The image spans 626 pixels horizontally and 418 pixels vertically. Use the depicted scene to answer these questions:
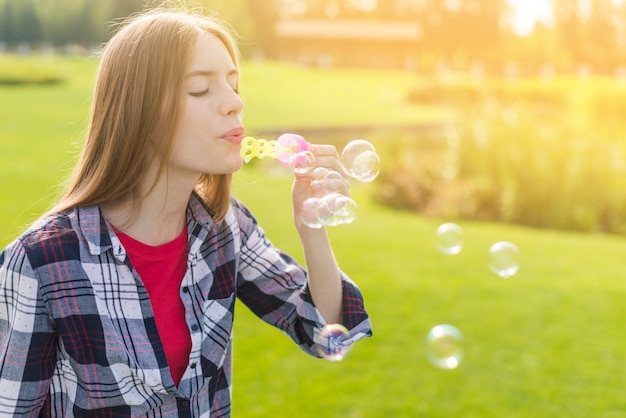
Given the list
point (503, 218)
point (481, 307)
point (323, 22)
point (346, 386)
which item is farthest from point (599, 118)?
point (323, 22)

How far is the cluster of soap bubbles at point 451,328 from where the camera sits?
266cm

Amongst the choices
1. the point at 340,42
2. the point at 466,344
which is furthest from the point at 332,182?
the point at 340,42

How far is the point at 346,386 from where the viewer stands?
12.8 feet

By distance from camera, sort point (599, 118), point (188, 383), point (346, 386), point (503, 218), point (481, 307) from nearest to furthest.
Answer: point (188, 383) → point (346, 386) → point (481, 307) → point (503, 218) → point (599, 118)

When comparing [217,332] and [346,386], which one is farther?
[346,386]

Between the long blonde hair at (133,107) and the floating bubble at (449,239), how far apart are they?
1343mm

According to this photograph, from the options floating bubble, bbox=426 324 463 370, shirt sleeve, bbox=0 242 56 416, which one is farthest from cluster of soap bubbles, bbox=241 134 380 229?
floating bubble, bbox=426 324 463 370

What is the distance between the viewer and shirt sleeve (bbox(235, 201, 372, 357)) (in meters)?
1.87

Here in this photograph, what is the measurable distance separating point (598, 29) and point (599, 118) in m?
5.71

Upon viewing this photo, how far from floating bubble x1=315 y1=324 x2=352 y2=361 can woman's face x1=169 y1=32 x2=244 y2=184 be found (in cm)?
45

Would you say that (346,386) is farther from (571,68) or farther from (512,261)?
(571,68)

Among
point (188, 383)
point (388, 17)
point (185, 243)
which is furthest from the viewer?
point (388, 17)

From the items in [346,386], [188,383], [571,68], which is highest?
[188,383]

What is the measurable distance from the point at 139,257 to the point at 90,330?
7.6 inches
